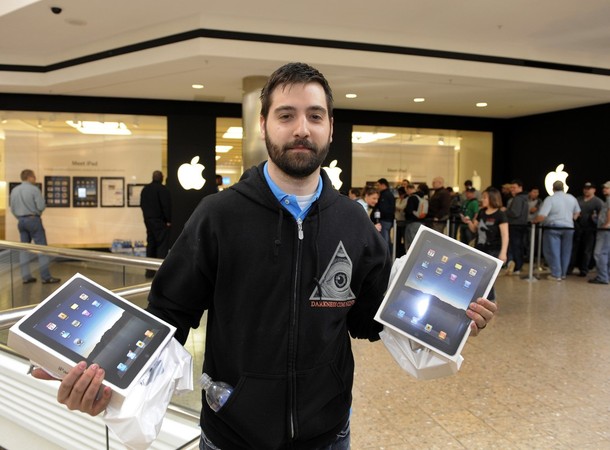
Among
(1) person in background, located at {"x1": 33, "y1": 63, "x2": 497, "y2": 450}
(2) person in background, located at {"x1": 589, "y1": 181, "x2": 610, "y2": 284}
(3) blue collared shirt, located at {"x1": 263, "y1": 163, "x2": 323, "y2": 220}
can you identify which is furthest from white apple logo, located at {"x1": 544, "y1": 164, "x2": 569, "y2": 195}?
(3) blue collared shirt, located at {"x1": 263, "y1": 163, "x2": 323, "y2": 220}

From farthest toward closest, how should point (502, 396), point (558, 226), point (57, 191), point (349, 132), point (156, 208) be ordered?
point (349, 132) → point (57, 191) → point (558, 226) → point (156, 208) → point (502, 396)

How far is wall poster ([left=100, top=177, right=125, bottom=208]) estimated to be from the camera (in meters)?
11.1

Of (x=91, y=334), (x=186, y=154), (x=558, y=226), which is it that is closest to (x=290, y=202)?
(x=91, y=334)

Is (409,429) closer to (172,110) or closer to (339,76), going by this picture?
(339,76)

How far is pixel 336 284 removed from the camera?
4.35 feet

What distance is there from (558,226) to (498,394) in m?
6.13

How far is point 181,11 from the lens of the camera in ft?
21.6

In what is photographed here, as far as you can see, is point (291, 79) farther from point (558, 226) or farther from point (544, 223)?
point (544, 223)

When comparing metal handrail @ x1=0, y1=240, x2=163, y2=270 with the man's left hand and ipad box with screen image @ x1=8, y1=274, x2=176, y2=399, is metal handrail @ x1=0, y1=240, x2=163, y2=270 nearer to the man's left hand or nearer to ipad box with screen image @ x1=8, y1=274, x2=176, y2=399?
ipad box with screen image @ x1=8, y1=274, x2=176, y2=399

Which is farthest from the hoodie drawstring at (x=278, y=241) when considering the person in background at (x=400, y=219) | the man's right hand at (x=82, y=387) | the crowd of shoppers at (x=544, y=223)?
the person in background at (x=400, y=219)

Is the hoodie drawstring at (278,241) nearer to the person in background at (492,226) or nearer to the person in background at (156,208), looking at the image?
the person in background at (492,226)

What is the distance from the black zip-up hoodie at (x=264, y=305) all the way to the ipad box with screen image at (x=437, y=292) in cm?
16

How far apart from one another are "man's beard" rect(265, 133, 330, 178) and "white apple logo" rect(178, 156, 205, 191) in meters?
9.69

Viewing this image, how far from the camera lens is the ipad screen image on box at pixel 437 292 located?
138 cm
